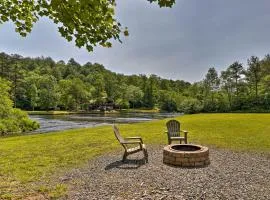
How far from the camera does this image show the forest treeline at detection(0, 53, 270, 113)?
53.6 meters

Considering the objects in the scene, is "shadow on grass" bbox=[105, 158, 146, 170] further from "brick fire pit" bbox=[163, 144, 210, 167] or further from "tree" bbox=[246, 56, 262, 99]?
"tree" bbox=[246, 56, 262, 99]

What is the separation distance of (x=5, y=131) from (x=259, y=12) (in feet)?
74.7

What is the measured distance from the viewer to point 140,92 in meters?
88.5

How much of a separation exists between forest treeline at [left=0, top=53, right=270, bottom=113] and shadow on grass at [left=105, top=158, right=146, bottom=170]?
146 ft

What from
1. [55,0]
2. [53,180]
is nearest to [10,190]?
[53,180]

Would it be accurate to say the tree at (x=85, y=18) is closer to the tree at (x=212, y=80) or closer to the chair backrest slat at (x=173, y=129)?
the chair backrest slat at (x=173, y=129)

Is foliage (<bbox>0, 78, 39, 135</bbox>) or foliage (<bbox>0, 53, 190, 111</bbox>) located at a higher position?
foliage (<bbox>0, 53, 190, 111</bbox>)

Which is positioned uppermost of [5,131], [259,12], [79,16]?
[259,12]

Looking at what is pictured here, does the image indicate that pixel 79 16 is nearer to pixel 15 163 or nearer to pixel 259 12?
pixel 15 163

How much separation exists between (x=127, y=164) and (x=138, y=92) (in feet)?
264

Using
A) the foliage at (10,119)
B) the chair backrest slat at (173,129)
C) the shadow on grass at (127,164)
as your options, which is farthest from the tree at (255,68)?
the shadow on grass at (127,164)

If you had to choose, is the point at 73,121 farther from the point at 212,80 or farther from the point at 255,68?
the point at 255,68

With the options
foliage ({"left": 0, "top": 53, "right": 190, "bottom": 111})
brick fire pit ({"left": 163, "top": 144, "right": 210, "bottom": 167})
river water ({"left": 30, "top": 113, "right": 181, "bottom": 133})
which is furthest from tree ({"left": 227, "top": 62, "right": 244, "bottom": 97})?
brick fire pit ({"left": 163, "top": 144, "right": 210, "bottom": 167})

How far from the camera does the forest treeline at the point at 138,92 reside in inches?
2111
